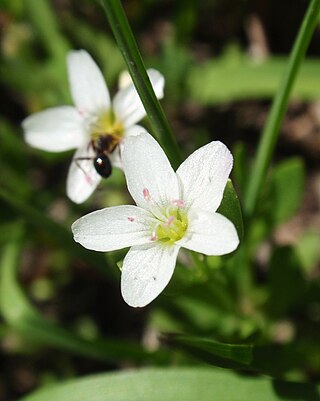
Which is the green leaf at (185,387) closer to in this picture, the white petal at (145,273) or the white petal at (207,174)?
the white petal at (145,273)

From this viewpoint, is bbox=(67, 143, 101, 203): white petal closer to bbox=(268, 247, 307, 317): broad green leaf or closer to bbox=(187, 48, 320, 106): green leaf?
bbox=(268, 247, 307, 317): broad green leaf

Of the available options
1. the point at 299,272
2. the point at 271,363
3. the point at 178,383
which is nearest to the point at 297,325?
the point at 299,272

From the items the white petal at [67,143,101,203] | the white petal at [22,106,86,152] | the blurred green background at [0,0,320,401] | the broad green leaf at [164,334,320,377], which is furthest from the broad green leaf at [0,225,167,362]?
the white petal at [22,106,86,152]

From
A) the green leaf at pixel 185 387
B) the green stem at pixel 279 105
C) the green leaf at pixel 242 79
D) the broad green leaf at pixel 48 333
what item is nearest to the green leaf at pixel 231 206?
the green stem at pixel 279 105

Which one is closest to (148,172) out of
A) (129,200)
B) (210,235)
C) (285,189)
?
(210,235)

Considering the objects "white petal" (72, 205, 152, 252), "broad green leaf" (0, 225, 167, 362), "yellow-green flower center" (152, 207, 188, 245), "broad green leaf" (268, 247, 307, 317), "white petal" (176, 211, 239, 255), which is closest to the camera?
"white petal" (176, 211, 239, 255)
